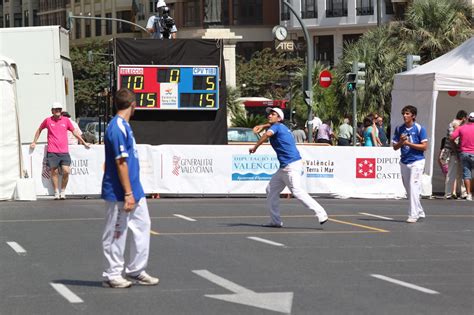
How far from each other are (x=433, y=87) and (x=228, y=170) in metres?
4.83

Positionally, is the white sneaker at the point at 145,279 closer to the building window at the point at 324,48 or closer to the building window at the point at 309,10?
the building window at the point at 324,48

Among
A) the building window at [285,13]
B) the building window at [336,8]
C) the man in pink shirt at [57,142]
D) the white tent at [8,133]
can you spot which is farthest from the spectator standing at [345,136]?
the building window at [285,13]

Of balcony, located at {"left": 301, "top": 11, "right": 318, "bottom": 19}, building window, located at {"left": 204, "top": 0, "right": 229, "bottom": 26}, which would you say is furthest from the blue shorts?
building window, located at {"left": 204, "top": 0, "right": 229, "bottom": 26}

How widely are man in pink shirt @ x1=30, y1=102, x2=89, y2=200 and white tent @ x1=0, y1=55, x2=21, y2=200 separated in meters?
0.47

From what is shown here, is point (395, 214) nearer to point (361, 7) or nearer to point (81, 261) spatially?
point (81, 261)

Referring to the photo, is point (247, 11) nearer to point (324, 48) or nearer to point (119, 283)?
point (324, 48)

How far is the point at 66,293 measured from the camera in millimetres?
9844

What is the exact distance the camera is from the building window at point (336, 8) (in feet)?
246

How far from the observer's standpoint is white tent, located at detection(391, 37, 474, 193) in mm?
23844

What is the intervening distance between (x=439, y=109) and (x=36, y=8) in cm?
8340

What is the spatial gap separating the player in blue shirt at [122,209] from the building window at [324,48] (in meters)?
66.6

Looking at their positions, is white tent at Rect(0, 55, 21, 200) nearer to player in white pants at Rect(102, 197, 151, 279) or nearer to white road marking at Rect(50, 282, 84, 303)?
white road marking at Rect(50, 282, 84, 303)

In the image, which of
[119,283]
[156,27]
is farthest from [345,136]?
[119,283]

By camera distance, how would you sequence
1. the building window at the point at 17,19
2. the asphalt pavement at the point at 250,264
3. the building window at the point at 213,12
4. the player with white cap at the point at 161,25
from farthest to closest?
A: the building window at the point at 17,19 < the building window at the point at 213,12 < the player with white cap at the point at 161,25 < the asphalt pavement at the point at 250,264
